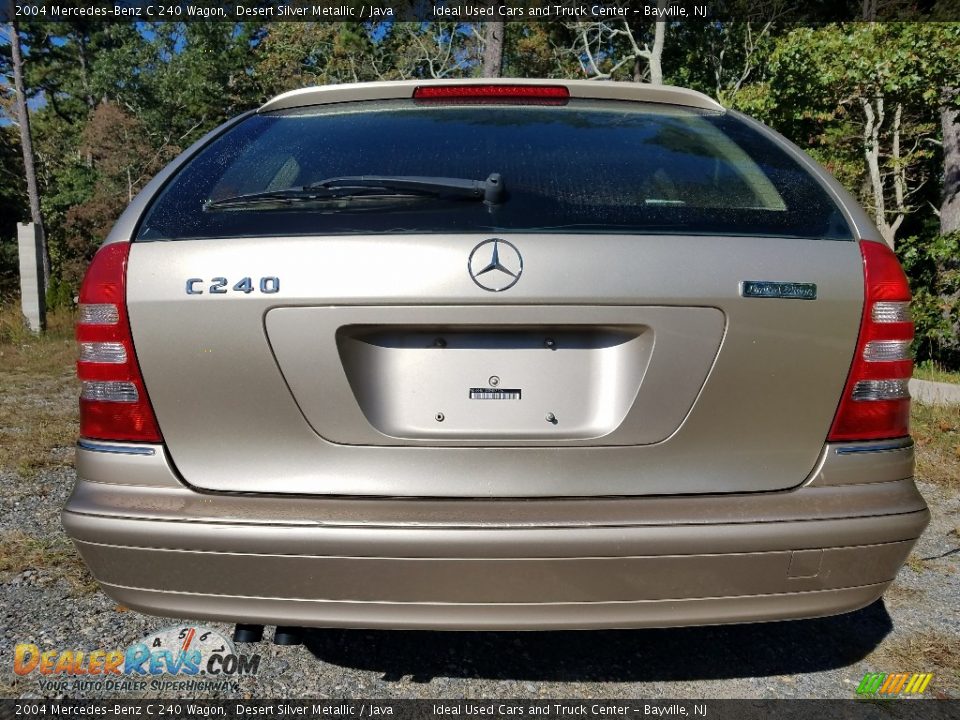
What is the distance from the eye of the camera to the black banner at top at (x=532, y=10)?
19750 mm

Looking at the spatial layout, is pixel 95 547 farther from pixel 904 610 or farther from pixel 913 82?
pixel 913 82

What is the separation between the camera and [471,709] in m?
2.25

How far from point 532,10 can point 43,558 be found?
22184 mm

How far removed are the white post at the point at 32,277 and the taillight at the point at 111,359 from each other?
1161cm

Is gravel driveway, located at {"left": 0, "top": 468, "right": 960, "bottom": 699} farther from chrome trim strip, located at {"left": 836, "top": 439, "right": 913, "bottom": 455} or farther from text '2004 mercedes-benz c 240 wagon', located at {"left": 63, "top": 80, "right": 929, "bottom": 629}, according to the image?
chrome trim strip, located at {"left": 836, "top": 439, "right": 913, "bottom": 455}

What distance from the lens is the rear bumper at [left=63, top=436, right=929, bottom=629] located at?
69.7 inches

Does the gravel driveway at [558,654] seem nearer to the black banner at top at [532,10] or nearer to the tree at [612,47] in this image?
the black banner at top at [532,10]

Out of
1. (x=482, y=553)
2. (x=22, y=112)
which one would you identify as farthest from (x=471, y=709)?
(x=22, y=112)

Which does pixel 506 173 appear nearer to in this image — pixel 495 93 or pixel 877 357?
pixel 495 93

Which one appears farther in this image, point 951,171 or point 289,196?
point 951,171

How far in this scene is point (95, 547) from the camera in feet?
6.15

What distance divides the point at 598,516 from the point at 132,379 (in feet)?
3.66

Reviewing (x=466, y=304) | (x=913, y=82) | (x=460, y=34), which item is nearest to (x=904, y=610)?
(x=466, y=304)

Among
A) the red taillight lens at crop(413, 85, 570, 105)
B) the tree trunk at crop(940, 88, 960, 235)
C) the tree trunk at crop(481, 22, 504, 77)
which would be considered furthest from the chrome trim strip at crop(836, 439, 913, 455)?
the tree trunk at crop(481, 22, 504, 77)
